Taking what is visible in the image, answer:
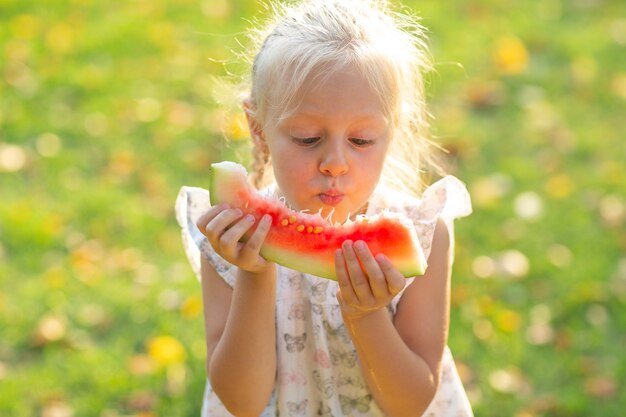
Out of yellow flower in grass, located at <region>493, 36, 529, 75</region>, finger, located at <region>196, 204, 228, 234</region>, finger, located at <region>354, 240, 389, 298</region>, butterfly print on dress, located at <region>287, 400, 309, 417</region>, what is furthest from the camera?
yellow flower in grass, located at <region>493, 36, 529, 75</region>

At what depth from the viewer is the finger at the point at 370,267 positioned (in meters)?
2.57

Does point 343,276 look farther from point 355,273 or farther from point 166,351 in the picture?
point 166,351

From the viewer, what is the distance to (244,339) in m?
2.93

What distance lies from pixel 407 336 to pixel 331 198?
0.54 metres

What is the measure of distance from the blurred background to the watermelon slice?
0.65 m

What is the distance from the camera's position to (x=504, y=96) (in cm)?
673

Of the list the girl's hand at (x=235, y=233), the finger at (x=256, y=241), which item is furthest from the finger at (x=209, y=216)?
the finger at (x=256, y=241)

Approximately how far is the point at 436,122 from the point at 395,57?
3484 millimetres

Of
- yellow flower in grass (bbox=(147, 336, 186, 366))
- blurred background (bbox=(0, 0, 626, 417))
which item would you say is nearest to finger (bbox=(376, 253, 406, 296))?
blurred background (bbox=(0, 0, 626, 417))

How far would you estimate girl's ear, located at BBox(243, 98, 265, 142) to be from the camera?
10.1 ft

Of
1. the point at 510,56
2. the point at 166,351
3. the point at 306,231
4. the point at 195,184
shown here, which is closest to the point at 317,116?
the point at 306,231

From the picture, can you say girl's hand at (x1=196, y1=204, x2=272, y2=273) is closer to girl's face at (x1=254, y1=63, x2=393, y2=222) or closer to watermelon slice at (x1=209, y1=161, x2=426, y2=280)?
watermelon slice at (x1=209, y1=161, x2=426, y2=280)

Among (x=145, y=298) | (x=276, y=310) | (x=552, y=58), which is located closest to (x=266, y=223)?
(x=276, y=310)

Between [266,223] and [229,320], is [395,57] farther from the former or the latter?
[229,320]
